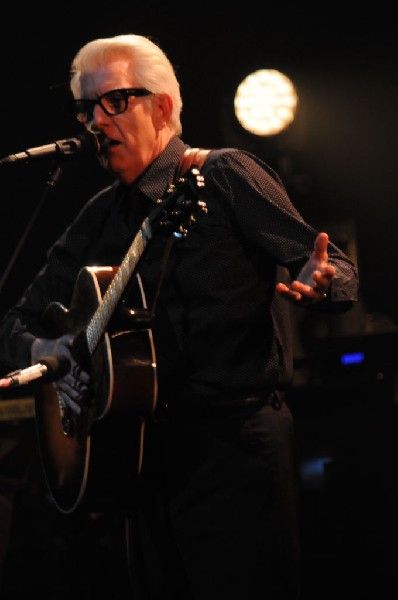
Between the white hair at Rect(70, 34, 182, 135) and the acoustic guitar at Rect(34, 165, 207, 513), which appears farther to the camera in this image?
the white hair at Rect(70, 34, 182, 135)

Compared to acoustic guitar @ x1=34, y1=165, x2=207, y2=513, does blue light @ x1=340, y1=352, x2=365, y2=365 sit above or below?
below

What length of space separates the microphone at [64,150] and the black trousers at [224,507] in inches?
31.6

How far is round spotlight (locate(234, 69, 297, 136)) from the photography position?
12.3ft

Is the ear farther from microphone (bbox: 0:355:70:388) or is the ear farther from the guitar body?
microphone (bbox: 0:355:70:388)

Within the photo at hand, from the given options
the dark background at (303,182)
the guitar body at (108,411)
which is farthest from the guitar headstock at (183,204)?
the dark background at (303,182)

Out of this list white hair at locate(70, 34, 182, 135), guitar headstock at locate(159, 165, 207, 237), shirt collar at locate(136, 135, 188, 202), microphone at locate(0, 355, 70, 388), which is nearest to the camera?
guitar headstock at locate(159, 165, 207, 237)

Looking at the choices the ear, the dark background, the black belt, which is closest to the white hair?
the ear

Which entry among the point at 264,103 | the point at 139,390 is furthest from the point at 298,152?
the point at 139,390

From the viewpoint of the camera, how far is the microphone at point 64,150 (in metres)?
2.21

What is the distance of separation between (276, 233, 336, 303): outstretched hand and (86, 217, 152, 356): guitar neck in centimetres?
40

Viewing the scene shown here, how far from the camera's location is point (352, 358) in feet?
11.7

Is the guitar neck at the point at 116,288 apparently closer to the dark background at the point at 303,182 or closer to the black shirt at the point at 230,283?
the black shirt at the point at 230,283

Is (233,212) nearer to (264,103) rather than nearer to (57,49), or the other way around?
(264,103)

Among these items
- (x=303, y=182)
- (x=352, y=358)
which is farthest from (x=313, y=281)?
(x=303, y=182)
